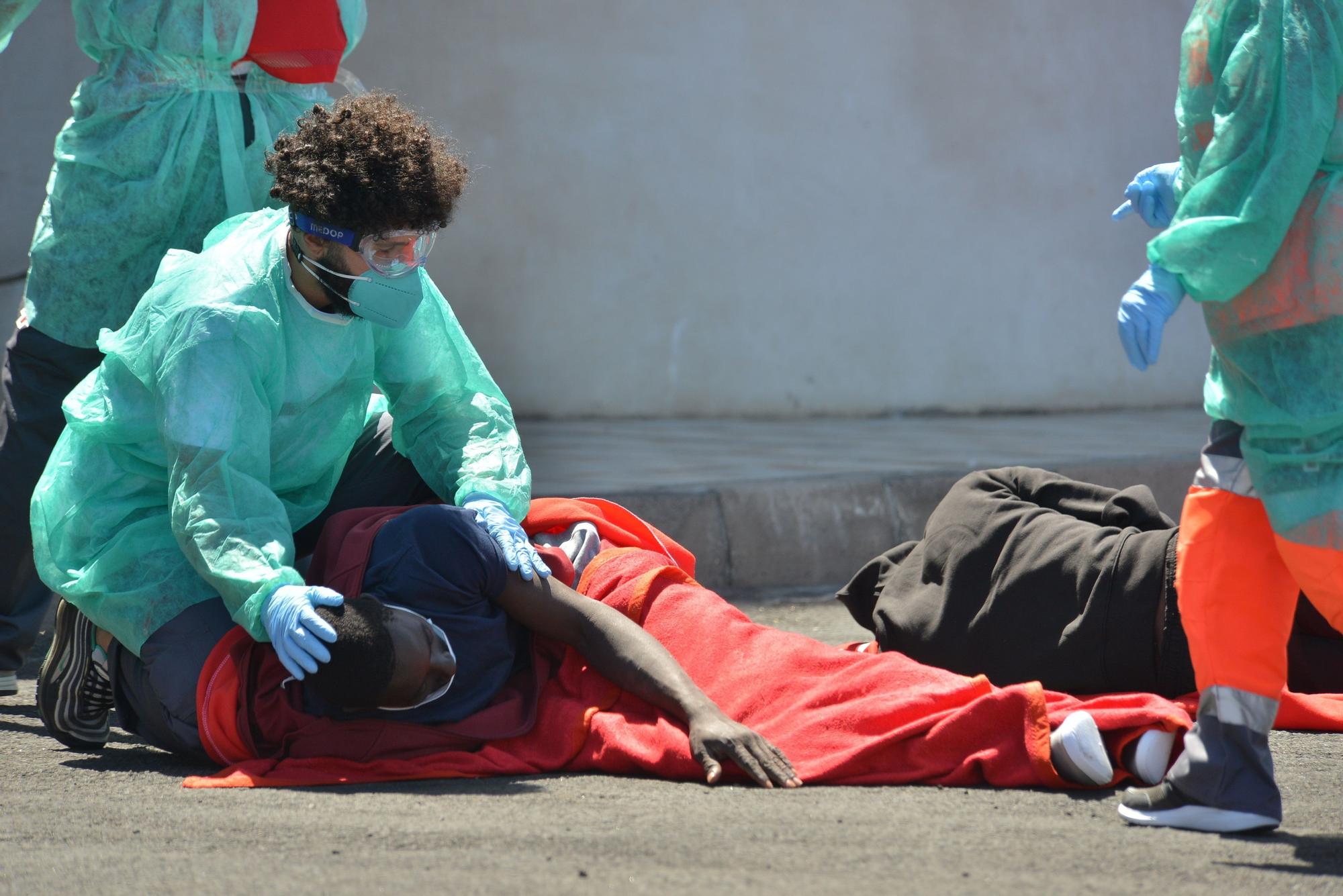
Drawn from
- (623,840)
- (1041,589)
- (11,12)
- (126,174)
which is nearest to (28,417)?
(126,174)

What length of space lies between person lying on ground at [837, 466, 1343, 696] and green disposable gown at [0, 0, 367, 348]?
1769 millimetres

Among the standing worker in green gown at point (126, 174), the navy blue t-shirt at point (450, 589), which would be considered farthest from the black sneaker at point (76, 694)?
the standing worker in green gown at point (126, 174)

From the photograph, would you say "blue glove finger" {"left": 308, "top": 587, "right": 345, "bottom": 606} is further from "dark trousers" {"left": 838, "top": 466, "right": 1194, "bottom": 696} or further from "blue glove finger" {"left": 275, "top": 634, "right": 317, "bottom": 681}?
"dark trousers" {"left": 838, "top": 466, "right": 1194, "bottom": 696}

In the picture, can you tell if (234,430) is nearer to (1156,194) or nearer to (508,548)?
(508,548)

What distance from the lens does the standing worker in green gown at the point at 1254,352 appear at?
2547mm

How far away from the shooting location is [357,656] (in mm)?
3059

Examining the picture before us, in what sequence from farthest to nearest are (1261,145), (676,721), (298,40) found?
(298,40)
(676,721)
(1261,145)

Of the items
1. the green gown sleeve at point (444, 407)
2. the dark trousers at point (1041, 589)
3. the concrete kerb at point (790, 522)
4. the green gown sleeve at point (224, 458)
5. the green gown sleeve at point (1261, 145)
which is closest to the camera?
the green gown sleeve at point (1261, 145)

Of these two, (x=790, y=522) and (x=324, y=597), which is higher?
(x=324, y=597)

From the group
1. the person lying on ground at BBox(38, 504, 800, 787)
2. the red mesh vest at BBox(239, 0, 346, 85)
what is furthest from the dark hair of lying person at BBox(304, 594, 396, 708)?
the red mesh vest at BBox(239, 0, 346, 85)

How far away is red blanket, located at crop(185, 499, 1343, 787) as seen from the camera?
3.00 metres

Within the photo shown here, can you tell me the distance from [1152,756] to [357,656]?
4.69 feet

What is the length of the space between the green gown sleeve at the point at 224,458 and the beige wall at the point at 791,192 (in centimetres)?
420

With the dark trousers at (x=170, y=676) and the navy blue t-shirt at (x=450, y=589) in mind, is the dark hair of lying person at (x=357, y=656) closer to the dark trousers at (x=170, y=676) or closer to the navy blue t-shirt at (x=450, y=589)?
the navy blue t-shirt at (x=450, y=589)
